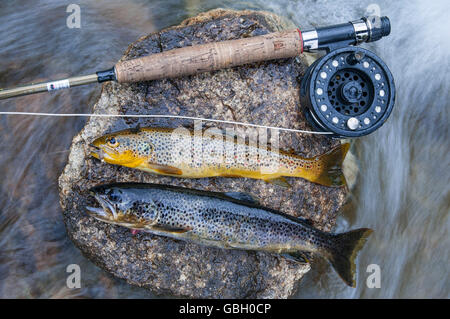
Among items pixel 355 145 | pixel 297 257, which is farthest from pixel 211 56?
pixel 355 145

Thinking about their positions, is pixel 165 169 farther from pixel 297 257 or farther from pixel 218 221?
pixel 297 257

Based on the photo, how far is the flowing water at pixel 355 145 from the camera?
3740 millimetres

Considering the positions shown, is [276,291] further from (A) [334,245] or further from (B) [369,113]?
(B) [369,113]

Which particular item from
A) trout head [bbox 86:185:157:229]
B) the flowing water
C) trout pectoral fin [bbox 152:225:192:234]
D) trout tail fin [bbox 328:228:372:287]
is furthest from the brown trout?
the flowing water

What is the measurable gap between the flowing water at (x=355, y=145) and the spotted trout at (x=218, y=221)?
0.83 m

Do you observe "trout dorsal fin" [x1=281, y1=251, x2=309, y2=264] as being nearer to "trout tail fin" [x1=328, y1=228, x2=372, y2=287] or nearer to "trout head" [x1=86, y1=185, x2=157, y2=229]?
"trout tail fin" [x1=328, y1=228, x2=372, y2=287]

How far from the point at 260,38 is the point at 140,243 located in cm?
205

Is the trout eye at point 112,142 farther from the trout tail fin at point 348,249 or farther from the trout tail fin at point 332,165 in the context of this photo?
the trout tail fin at point 348,249

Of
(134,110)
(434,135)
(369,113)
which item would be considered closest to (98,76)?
(134,110)

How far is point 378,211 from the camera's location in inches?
168

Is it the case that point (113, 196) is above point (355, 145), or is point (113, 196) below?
above

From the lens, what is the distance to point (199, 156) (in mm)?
3293

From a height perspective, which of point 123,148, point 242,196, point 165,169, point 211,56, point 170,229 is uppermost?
point 211,56

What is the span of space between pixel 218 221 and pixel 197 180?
454mm
